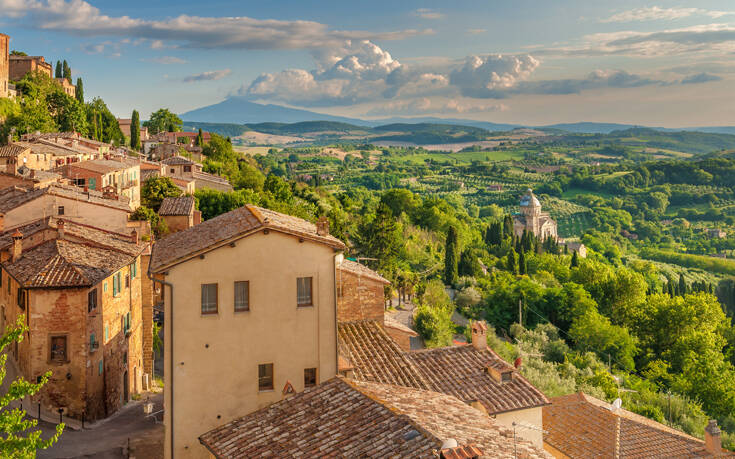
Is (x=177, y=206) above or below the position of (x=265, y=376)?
above

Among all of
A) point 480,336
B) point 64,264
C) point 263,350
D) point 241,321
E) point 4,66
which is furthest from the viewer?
point 4,66

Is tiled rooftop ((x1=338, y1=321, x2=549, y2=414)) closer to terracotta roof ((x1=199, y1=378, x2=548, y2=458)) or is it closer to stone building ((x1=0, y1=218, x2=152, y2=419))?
terracotta roof ((x1=199, y1=378, x2=548, y2=458))

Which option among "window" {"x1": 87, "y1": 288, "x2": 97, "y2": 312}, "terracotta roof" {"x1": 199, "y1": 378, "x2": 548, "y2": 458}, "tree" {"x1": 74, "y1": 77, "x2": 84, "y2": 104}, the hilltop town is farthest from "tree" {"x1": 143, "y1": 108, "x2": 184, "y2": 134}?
"terracotta roof" {"x1": 199, "y1": 378, "x2": 548, "y2": 458}

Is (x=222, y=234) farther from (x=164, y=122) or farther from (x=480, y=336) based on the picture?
(x=164, y=122)

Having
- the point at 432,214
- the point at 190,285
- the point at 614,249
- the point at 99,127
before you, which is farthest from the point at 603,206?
the point at 190,285

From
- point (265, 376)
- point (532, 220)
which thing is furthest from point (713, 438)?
point (532, 220)

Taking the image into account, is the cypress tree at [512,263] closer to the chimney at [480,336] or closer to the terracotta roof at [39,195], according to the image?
the terracotta roof at [39,195]
